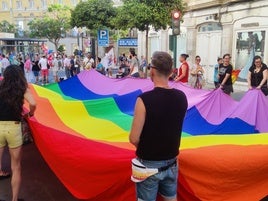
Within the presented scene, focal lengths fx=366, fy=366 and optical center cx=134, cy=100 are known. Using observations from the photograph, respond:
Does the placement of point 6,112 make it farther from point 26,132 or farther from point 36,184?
point 36,184

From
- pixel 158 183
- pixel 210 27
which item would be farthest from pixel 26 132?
pixel 210 27

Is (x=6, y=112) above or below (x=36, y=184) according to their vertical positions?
above

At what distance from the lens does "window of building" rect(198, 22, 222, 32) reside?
782 inches

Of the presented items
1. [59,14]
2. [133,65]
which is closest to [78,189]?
[133,65]

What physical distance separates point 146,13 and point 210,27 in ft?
16.9

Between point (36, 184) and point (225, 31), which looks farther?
point (225, 31)

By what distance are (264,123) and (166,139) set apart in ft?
14.4

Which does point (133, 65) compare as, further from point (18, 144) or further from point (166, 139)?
point (166, 139)

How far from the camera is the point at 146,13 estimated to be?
670 inches

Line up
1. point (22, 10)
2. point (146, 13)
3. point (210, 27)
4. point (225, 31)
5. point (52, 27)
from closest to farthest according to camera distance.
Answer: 1. point (146, 13)
2. point (225, 31)
3. point (210, 27)
4. point (52, 27)
5. point (22, 10)

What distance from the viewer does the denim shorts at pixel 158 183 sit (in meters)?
2.88

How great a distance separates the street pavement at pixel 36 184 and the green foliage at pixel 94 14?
2343 centimetres

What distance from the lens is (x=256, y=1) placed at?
16547 millimetres

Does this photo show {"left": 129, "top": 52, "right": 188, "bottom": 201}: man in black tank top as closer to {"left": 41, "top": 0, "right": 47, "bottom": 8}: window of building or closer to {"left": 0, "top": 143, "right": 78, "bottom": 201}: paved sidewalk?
{"left": 0, "top": 143, "right": 78, "bottom": 201}: paved sidewalk
